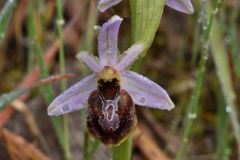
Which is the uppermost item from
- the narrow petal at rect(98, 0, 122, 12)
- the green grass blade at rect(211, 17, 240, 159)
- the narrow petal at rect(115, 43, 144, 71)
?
the narrow petal at rect(98, 0, 122, 12)

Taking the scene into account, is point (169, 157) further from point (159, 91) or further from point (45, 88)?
point (159, 91)

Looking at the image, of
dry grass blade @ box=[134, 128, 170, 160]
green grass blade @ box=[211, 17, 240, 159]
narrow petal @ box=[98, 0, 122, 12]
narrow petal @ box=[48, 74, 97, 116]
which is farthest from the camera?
dry grass blade @ box=[134, 128, 170, 160]

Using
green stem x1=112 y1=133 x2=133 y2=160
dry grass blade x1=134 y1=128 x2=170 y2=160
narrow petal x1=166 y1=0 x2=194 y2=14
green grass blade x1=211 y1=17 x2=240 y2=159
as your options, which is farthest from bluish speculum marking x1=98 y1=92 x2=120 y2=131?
dry grass blade x1=134 y1=128 x2=170 y2=160

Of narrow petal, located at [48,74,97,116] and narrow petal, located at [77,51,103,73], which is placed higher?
narrow petal, located at [77,51,103,73]

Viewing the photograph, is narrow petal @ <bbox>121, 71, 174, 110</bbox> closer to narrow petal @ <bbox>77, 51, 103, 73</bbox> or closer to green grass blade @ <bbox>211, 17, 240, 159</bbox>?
narrow petal @ <bbox>77, 51, 103, 73</bbox>

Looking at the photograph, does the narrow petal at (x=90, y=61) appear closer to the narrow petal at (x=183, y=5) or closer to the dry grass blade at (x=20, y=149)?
the narrow petal at (x=183, y=5)

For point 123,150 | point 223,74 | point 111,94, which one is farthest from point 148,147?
point 111,94

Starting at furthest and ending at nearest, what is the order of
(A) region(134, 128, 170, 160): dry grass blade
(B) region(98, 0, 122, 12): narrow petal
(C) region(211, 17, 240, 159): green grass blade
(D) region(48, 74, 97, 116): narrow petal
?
(A) region(134, 128, 170, 160): dry grass blade < (C) region(211, 17, 240, 159): green grass blade < (D) region(48, 74, 97, 116): narrow petal < (B) region(98, 0, 122, 12): narrow petal

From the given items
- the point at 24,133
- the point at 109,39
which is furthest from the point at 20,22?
the point at 109,39
